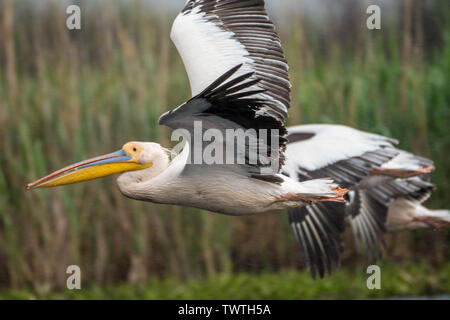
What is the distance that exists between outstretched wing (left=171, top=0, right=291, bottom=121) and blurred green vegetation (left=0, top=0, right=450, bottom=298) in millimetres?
1847

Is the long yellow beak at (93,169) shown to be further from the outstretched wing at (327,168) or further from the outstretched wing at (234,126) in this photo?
the outstretched wing at (327,168)

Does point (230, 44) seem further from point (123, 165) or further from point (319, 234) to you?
point (319, 234)

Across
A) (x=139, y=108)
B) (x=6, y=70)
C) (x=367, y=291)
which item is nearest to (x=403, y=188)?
(x=367, y=291)

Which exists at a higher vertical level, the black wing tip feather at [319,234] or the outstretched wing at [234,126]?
the outstretched wing at [234,126]

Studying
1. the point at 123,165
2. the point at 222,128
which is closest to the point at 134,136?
the point at 123,165

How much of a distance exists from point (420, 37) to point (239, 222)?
225 cm

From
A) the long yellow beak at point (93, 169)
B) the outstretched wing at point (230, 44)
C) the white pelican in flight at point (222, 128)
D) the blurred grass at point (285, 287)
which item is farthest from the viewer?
the blurred grass at point (285, 287)

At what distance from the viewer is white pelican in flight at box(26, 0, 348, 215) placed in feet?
10.7

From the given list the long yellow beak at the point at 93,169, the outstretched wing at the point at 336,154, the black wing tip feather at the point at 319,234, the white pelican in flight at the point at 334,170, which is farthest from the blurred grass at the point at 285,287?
the long yellow beak at the point at 93,169

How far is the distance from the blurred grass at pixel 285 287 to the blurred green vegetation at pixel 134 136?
0.02 meters

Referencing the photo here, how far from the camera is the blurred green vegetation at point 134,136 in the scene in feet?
19.0

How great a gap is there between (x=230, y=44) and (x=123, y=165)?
2.90ft

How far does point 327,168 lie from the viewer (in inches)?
195

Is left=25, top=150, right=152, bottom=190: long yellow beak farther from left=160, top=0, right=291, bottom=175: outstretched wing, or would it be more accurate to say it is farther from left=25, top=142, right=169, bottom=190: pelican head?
left=160, top=0, right=291, bottom=175: outstretched wing
